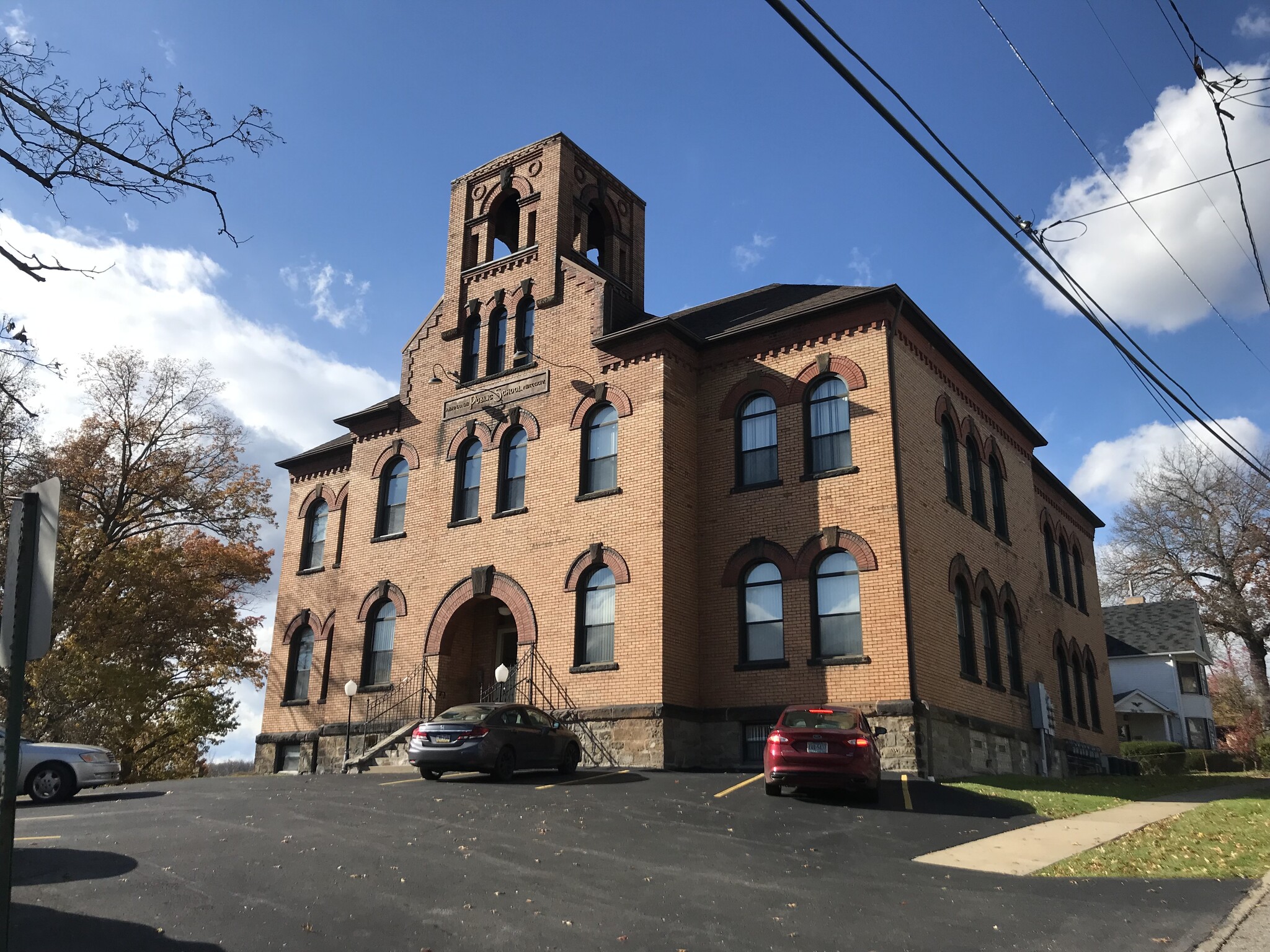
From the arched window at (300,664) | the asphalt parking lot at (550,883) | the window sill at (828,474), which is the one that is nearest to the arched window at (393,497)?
the arched window at (300,664)

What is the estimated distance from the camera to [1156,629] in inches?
2162

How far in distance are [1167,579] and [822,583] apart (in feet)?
137

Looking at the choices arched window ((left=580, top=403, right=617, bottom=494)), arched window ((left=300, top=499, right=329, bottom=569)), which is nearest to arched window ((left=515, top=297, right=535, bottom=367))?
arched window ((left=580, top=403, right=617, bottom=494))

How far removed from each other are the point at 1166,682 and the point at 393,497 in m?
43.7

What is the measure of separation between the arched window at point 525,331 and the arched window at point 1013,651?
14.0 metres

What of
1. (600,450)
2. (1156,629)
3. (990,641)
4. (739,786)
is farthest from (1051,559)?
(1156,629)

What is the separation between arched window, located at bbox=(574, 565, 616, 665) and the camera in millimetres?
22328

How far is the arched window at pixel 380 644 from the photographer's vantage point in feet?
86.6

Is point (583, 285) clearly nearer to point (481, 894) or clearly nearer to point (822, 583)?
point (822, 583)

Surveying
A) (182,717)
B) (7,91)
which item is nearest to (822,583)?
(7,91)

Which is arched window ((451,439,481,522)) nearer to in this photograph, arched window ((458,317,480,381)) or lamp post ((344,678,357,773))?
arched window ((458,317,480,381))

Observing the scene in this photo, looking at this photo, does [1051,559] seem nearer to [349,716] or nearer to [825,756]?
[825,756]

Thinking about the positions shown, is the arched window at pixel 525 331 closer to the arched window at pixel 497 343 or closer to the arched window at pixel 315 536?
the arched window at pixel 497 343

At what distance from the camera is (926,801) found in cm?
1595
